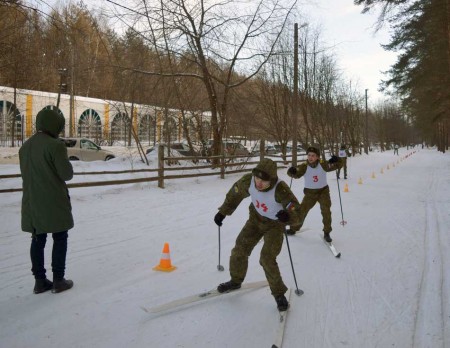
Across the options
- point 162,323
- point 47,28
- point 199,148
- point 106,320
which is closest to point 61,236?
point 106,320

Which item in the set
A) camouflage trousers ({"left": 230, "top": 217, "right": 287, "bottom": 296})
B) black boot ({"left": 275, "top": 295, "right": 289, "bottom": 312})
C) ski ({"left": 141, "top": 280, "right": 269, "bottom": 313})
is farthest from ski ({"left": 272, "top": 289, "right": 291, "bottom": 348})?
ski ({"left": 141, "top": 280, "right": 269, "bottom": 313})

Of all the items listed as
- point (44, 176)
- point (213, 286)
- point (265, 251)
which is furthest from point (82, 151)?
point (265, 251)

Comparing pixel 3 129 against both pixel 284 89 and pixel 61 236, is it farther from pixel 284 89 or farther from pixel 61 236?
pixel 61 236

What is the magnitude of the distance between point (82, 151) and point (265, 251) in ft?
53.8

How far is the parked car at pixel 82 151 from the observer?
17641 mm

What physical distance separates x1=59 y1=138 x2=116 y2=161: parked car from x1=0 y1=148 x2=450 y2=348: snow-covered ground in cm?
1007

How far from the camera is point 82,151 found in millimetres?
17969

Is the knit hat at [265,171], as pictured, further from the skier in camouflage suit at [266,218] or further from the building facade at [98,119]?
the building facade at [98,119]

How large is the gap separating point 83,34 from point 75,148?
12692mm

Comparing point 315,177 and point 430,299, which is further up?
point 315,177

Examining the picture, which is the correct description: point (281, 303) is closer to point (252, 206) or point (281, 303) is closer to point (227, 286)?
point (227, 286)

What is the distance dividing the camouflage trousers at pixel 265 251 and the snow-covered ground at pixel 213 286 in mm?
286

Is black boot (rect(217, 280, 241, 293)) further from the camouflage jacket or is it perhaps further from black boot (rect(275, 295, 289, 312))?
the camouflage jacket

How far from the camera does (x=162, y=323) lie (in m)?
3.33
